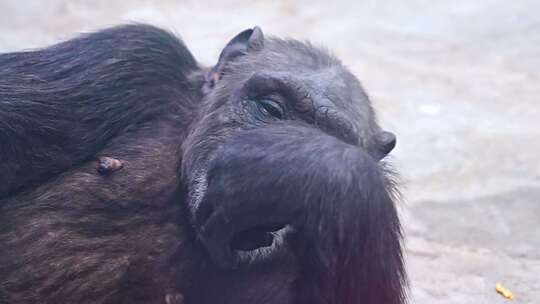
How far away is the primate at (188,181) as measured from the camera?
9.98 ft

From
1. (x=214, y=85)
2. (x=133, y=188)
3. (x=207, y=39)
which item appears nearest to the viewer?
(x=133, y=188)

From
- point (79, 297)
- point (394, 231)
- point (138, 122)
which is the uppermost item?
point (138, 122)

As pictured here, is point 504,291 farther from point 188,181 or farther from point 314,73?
point 188,181

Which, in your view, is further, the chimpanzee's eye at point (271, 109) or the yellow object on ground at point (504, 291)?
the yellow object on ground at point (504, 291)

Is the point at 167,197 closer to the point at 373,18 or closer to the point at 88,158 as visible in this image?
the point at 88,158

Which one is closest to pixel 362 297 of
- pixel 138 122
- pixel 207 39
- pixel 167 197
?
pixel 167 197

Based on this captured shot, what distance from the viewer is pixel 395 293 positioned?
3.25m

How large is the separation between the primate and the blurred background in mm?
1070

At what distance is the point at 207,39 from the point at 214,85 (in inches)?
141

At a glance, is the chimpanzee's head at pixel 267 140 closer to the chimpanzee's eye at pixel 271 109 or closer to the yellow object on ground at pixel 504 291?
the chimpanzee's eye at pixel 271 109

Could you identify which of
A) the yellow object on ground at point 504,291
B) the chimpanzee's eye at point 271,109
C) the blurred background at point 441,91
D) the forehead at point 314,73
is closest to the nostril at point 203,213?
the chimpanzee's eye at point 271,109

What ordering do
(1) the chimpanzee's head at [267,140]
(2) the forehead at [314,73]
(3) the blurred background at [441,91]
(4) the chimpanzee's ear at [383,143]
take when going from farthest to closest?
(3) the blurred background at [441,91]
(4) the chimpanzee's ear at [383,143]
(2) the forehead at [314,73]
(1) the chimpanzee's head at [267,140]

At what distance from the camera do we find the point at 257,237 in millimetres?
3160

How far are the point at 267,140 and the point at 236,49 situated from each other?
2.74 feet
